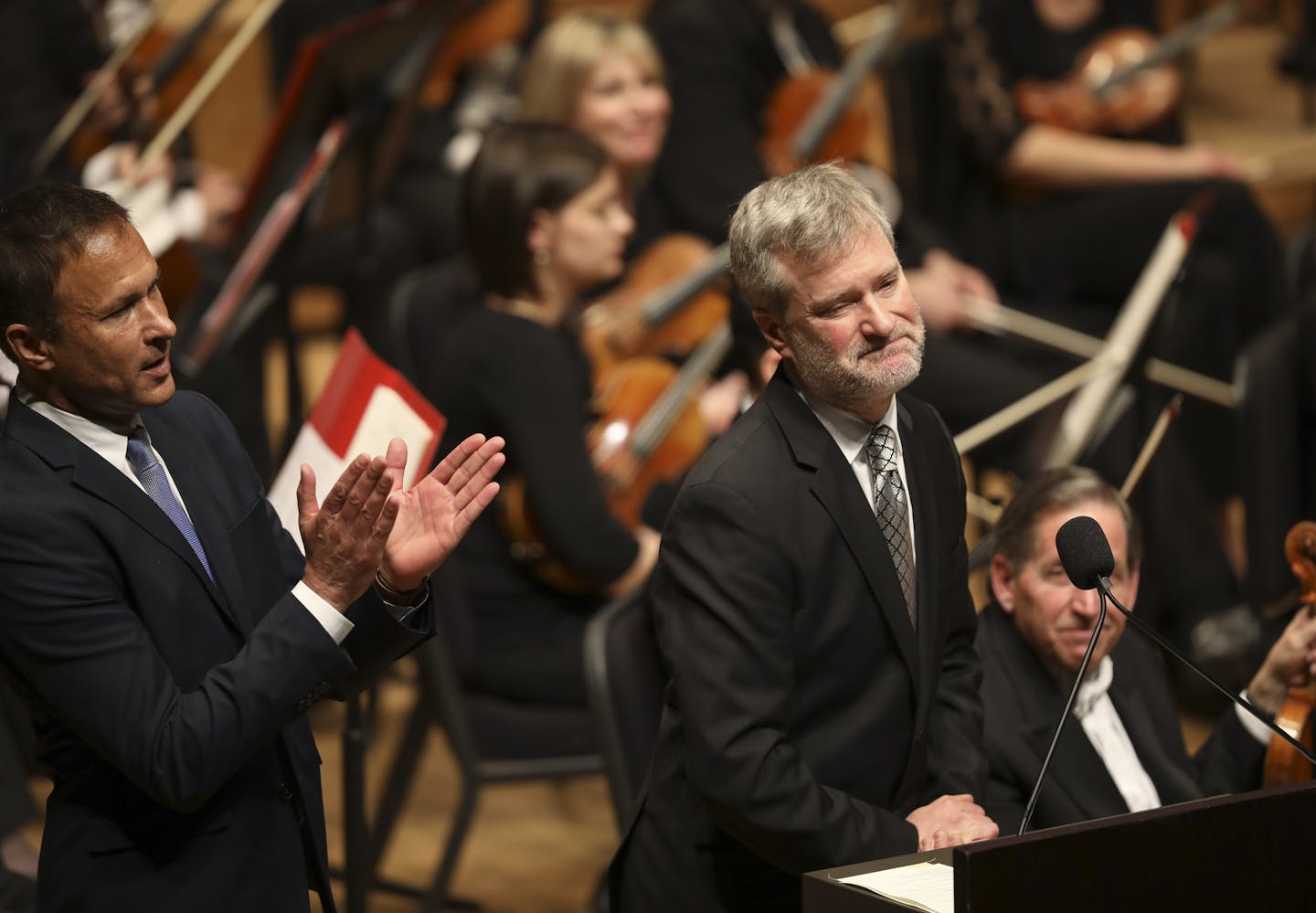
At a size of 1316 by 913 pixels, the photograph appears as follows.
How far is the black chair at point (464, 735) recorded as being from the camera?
9.25ft

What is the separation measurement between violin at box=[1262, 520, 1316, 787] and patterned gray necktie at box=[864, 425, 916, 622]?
17.0 inches

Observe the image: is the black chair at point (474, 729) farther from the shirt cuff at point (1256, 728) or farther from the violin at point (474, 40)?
the violin at point (474, 40)

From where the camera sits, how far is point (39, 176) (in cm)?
377

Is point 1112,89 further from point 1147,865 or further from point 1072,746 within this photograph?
point 1147,865

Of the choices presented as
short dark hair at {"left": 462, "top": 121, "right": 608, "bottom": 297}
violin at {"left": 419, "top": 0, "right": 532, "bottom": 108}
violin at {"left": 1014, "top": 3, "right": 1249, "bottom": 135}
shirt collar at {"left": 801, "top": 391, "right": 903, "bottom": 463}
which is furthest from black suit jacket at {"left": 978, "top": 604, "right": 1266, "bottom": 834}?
violin at {"left": 419, "top": 0, "right": 532, "bottom": 108}

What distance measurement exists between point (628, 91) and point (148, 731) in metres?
2.41

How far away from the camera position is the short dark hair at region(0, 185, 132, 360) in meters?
1.59

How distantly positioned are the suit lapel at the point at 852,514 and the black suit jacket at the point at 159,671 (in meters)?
0.40

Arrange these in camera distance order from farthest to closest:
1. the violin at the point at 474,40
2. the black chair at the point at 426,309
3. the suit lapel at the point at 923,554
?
the violin at the point at 474,40 < the black chair at the point at 426,309 < the suit lapel at the point at 923,554

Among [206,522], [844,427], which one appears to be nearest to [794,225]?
[844,427]

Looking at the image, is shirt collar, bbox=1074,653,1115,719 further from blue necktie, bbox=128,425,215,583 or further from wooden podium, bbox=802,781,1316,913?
blue necktie, bbox=128,425,215,583

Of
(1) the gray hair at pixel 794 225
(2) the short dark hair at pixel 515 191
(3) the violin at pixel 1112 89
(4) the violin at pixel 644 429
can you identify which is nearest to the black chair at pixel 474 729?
(4) the violin at pixel 644 429

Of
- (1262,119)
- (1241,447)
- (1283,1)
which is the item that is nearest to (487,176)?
(1241,447)

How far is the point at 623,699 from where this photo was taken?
223 cm
